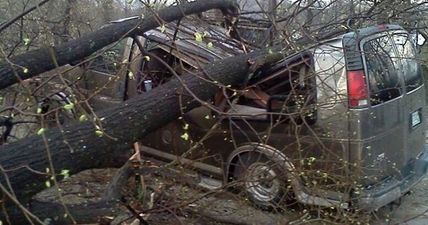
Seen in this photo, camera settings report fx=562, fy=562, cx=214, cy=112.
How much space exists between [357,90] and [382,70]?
1.53 feet

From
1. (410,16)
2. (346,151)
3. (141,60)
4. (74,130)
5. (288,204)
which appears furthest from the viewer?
(410,16)

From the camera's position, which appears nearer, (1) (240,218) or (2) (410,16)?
(1) (240,218)

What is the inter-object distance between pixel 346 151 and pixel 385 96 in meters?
0.67

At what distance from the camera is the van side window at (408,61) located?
5516mm

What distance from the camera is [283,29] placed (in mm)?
5473

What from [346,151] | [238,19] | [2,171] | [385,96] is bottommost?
[346,151]

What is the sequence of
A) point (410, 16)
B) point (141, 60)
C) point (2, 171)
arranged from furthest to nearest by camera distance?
point (410, 16) < point (141, 60) < point (2, 171)

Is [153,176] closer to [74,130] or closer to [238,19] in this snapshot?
[74,130]

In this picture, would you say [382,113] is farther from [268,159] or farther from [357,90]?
[268,159]

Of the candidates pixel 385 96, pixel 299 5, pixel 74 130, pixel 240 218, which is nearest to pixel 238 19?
pixel 299 5

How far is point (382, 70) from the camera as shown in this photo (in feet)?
16.8

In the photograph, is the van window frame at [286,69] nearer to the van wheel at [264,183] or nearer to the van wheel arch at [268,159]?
the van wheel arch at [268,159]

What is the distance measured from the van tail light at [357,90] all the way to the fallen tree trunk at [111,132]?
75 cm

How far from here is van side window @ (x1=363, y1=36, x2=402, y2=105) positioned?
16.3ft
